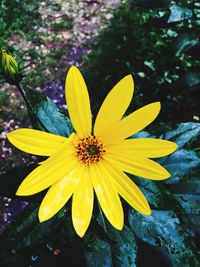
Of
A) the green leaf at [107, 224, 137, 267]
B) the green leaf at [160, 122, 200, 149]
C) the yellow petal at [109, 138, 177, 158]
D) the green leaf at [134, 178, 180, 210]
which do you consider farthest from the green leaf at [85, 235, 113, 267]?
the green leaf at [160, 122, 200, 149]

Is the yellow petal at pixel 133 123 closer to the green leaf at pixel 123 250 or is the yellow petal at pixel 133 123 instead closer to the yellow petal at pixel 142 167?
the yellow petal at pixel 142 167

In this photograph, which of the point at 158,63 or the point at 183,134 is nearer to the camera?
the point at 183,134

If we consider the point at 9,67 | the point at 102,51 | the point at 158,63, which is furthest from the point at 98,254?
the point at 102,51

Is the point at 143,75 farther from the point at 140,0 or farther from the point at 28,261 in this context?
the point at 28,261

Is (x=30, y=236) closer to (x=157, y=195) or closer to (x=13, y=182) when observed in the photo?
(x=13, y=182)

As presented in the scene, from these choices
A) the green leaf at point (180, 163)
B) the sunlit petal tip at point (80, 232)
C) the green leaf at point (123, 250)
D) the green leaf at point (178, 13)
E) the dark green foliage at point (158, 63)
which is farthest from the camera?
the dark green foliage at point (158, 63)

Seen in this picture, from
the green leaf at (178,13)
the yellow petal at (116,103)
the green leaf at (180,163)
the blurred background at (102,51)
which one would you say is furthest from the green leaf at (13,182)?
the green leaf at (178,13)

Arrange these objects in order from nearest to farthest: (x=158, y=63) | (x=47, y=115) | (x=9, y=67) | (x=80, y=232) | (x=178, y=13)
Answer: (x=80, y=232)
(x=9, y=67)
(x=47, y=115)
(x=178, y=13)
(x=158, y=63)
